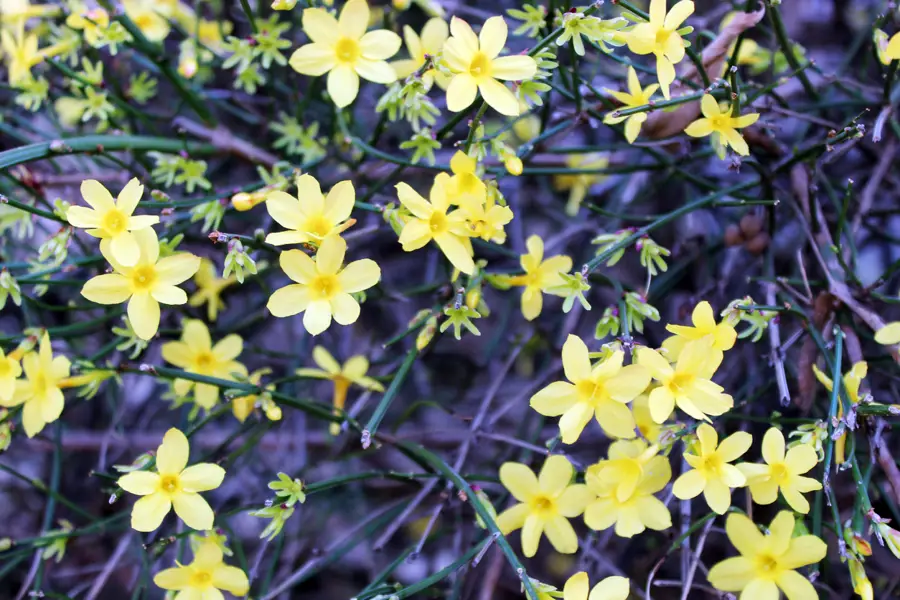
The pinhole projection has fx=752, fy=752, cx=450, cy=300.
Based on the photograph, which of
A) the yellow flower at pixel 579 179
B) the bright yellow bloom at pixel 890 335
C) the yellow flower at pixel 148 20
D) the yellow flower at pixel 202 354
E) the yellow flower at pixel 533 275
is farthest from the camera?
the yellow flower at pixel 579 179

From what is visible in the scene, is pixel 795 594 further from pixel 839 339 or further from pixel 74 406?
pixel 74 406

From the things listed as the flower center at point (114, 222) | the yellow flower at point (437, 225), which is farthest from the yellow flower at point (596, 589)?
the flower center at point (114, 222)

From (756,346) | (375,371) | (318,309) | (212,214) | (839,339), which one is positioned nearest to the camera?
(318,309)

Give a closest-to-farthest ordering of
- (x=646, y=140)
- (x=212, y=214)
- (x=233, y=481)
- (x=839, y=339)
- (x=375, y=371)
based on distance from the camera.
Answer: (x=839, y=339) < (x=212, y=214) < (x=646, y=140) < (x=375, y=371) < (x=233, y=481)

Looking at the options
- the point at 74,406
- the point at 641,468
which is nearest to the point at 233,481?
the point at 74,406

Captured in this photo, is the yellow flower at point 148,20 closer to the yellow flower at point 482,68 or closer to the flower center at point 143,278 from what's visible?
the flower center at point 143,278
